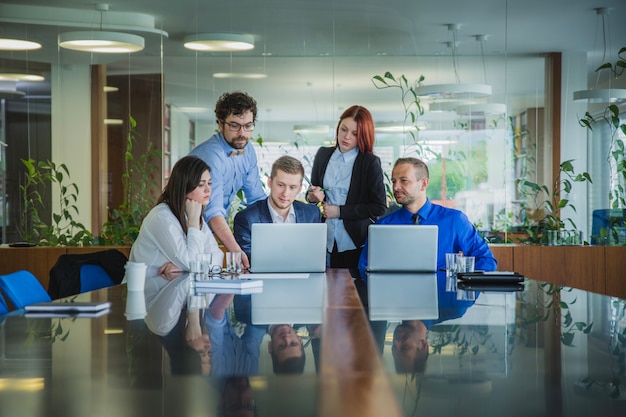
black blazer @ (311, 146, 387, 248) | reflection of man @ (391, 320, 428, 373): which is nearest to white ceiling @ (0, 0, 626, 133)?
black blazer @ (311, 146, 387, 248)

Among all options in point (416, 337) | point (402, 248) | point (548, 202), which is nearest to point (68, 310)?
point (416, 337)

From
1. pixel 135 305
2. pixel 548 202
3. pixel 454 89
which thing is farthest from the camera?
pixel 548 202

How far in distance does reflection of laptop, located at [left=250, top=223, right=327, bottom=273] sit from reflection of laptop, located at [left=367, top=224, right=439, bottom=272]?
0.26 meters

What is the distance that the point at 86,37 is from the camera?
252 inches

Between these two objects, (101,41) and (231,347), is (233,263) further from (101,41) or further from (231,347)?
(101,41)

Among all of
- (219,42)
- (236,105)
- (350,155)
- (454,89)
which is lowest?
(350,155)

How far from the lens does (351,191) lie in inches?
202

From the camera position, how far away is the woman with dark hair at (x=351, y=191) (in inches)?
198

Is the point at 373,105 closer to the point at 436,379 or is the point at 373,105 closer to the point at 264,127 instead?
the point at 264,127

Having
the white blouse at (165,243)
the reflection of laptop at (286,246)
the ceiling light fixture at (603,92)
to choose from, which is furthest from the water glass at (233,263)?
the ceiling light fixture at (603,92)

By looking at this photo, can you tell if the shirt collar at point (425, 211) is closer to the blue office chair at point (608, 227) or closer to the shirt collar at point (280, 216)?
the shirt collar at point (280, 216)

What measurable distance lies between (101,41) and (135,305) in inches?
167

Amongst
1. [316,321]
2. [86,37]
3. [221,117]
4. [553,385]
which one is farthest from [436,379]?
[86,37]

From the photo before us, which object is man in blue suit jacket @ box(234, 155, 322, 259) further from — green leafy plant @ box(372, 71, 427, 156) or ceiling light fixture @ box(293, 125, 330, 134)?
green leafy plant @ box(372, 71, 427, 156)
